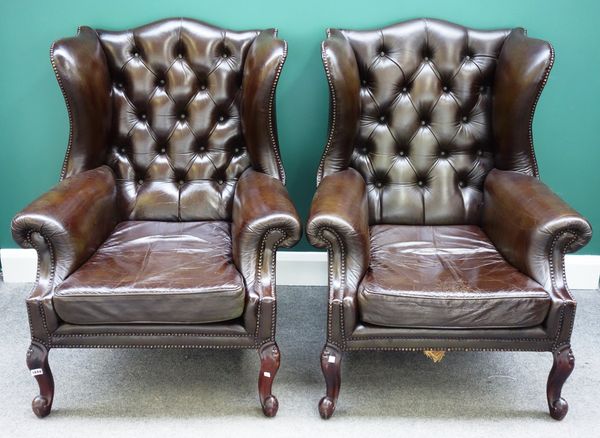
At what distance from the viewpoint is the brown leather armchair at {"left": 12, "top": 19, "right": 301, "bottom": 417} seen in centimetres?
186

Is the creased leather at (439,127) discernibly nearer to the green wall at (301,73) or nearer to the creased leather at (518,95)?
the creased leather at (518,95)

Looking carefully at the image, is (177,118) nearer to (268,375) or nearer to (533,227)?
(268,375)

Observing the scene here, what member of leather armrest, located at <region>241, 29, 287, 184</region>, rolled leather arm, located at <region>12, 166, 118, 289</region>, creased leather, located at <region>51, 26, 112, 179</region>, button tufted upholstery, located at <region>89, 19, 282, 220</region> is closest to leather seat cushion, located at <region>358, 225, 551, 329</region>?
leather armrest, located at <region>241, 29, 287, 184</region>

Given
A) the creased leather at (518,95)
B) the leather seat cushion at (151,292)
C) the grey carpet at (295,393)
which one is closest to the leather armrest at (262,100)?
the leather seat cushion at (151,292)

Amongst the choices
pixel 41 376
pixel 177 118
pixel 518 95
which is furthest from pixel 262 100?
pixel 41 376

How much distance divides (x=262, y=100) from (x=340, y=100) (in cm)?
26

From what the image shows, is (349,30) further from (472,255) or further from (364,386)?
(364,386)

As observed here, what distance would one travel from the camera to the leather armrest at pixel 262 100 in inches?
82.4

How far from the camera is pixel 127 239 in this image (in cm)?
216

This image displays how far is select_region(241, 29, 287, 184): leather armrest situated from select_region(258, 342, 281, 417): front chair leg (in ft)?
2.08

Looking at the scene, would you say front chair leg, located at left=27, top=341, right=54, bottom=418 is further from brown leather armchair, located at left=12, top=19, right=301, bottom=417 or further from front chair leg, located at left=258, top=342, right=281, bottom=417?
front chair leg, located at left=258, top=342, right=281, bottom=417

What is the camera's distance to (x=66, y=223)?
6.27ft

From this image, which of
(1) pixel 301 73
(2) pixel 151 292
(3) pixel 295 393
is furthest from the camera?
(1) pixel 301 73

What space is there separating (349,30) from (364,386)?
1.23 m
